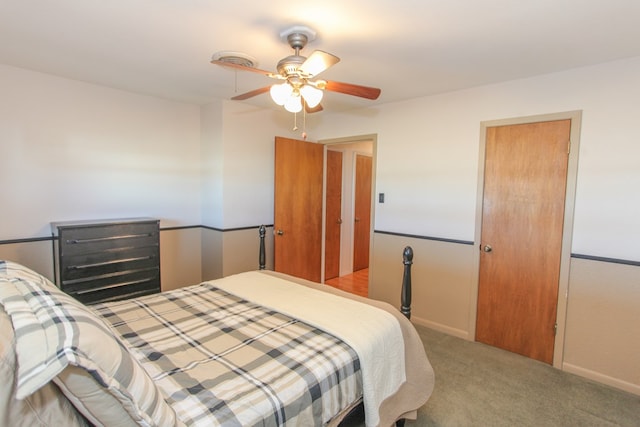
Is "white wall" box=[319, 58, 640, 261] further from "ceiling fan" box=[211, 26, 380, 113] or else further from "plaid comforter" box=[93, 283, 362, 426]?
"plaid comforter" box=[93, 283, 362, 426]

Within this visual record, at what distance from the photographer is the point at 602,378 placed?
2443 millimetres

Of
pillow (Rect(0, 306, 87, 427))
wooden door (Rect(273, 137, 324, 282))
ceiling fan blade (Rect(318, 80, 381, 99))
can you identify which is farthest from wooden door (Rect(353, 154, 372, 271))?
pillow (Rect(0, 306, 87, 427))

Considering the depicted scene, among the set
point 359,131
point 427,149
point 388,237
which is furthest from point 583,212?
point 359,131

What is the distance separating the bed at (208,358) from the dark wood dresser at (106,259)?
42.2 inches

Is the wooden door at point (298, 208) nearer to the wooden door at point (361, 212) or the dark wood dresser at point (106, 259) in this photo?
the wooden door at point (361, 212)

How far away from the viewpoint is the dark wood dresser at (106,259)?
2.66 metres

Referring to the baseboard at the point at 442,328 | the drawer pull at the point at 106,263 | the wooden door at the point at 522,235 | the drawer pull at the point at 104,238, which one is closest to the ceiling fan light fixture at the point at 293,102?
the wooden door at the point at 522,235

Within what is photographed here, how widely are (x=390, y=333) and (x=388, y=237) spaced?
1.99m

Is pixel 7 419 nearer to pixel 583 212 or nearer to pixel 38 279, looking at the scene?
pixel 38 279

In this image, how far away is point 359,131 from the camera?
3.88m

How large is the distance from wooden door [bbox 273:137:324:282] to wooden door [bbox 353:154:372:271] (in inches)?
44.9

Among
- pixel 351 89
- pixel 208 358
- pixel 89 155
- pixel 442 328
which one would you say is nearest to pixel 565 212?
pixel 442 328

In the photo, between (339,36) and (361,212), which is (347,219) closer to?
(361,212)

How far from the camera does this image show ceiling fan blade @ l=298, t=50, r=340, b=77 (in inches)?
64.1
